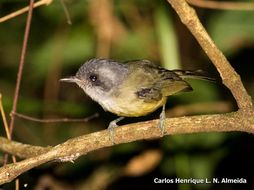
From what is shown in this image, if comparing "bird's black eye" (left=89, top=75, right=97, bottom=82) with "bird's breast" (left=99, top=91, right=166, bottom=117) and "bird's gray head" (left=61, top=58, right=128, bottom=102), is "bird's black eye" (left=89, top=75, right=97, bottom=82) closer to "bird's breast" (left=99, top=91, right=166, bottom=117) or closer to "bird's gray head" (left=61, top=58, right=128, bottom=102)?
"bird's gray head" (left=61, top=58, right=128, bottom=102)

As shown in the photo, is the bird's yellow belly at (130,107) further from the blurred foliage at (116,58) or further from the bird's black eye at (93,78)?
the blurred foliage at (116,58)

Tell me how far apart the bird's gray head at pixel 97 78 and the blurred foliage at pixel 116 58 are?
851 millimetres

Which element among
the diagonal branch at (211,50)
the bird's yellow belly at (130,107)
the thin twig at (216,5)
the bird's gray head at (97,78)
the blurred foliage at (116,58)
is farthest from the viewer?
the blurred foliage at (116,58)

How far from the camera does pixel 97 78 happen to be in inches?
164

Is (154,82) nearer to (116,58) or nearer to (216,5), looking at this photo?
(216,5)

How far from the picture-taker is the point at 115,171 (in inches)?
218

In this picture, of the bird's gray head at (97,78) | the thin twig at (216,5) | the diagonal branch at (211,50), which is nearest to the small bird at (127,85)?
the bird's gray head at (97,78)

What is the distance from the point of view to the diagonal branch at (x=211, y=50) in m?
2.95

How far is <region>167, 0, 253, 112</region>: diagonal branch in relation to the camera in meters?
2.95

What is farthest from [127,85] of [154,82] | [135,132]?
[135,132]

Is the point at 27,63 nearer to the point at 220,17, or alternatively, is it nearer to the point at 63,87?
the point at 63,87

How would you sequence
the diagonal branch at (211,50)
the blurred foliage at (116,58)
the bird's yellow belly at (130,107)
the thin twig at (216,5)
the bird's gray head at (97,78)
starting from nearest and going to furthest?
the diagonal branch at (211,50) < the bird's yellow belly at (130,107) < the bird's gray head at (97,78) < the thin twig at (216,5) < the blurred foliage at (116,58)

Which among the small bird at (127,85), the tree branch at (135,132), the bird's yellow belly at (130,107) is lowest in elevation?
the tree branch at (135,132)

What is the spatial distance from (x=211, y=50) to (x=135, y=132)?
67cm
